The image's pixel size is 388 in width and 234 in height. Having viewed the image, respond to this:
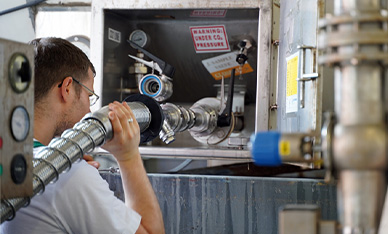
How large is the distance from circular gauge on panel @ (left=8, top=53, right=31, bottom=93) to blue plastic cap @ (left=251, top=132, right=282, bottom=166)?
0.35 m

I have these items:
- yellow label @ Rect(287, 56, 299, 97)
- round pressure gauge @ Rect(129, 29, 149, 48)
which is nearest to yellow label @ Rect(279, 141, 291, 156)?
yellow label @ Rect(287, 56, 299, 97)

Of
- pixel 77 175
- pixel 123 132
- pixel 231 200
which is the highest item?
pixel 123 132

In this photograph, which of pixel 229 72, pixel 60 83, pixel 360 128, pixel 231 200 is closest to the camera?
pixel 360 128

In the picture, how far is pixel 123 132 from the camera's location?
1299 millimetres

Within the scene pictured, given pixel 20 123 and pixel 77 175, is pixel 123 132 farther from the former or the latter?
pixel 20 123

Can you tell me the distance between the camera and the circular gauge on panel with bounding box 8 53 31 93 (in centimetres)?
74

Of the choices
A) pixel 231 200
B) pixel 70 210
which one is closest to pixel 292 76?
pixel 231 200

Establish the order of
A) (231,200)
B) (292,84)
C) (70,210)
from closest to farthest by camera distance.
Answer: (70,210) → (292,84) → (231,200)

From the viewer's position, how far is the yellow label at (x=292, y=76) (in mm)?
1500

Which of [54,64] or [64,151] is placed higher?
[54,64]

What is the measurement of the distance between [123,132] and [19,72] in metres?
0.55

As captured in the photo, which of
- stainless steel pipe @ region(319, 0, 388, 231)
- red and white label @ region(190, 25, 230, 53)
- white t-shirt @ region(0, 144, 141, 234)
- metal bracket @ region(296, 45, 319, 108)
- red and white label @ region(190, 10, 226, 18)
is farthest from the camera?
red and white label @ region(190, 25, 230, 53)

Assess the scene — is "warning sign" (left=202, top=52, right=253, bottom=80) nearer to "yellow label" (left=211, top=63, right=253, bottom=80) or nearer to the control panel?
"yellow label" (left=211, top=63, right=253, bottom=80)

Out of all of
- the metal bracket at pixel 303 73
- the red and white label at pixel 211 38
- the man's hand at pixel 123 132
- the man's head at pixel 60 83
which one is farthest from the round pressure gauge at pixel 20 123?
the red and white label at pixel 211 38
